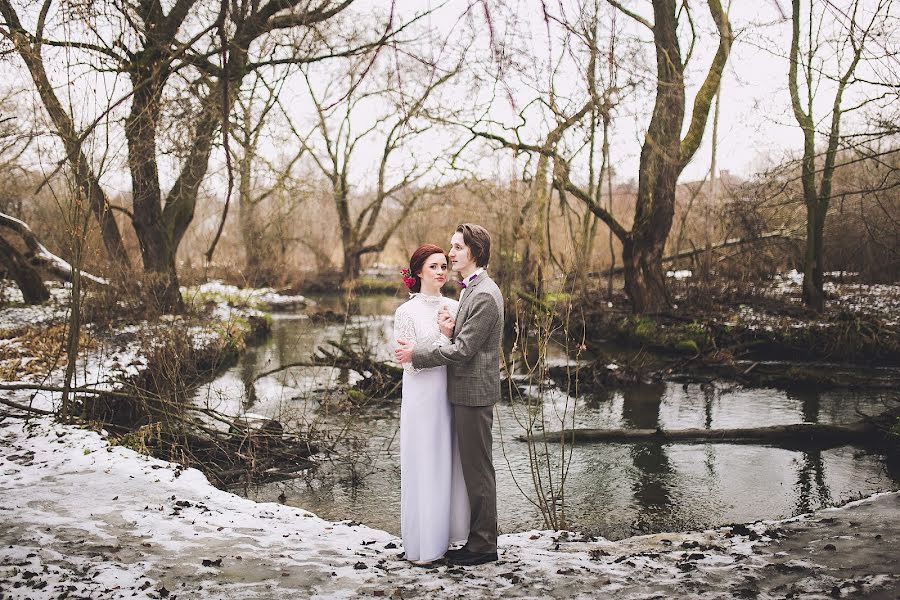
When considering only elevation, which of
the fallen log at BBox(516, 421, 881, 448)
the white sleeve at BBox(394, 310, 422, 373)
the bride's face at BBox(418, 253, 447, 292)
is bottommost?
the fallen log at BBox(516, 421, 881, 448)

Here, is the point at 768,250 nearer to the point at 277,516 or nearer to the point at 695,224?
the point at 695,224

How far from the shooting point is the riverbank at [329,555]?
3711mm

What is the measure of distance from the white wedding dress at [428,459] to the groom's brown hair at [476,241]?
468 millimetres

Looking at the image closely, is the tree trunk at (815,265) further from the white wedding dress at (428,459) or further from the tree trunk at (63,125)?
the tree trunk at (63,125)

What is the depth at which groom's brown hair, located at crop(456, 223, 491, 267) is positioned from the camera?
13.8ft

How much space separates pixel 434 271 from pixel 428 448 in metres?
1.01

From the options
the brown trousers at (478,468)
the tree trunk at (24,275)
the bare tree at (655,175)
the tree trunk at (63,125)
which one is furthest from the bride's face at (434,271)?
the tree trunk at (24,275)

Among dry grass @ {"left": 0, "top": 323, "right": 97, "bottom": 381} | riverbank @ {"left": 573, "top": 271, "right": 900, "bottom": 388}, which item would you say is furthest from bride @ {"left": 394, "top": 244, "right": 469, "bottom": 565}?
riverbank @ {"left": 573, "top": 271, "right": 900, "bottom": 388}

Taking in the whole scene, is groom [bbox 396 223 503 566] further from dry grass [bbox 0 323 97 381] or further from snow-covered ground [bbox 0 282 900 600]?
dry grass [bbox 0 323 97 381]

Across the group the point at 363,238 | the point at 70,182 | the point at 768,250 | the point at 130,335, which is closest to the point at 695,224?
the point at 768,250

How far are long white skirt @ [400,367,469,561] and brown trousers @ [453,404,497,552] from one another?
0.10 meters

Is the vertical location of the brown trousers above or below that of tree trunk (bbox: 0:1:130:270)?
below

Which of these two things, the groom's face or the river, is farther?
the river

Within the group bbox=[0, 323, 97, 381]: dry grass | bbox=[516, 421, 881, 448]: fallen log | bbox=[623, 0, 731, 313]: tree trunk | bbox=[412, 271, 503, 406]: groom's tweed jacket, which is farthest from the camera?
bbox=[623, 0, 731, 313]: tree trunk
